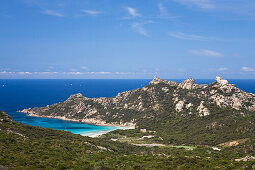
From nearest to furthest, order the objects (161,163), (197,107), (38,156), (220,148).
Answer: (38,156) → (161,163) → (220,148) → (197,107)

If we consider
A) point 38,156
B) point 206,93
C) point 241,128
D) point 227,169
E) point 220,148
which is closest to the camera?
point 227,169

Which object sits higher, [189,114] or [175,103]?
[175,103]

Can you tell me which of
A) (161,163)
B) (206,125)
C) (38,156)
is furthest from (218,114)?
(38,156)

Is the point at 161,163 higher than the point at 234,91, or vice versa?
the point at 234,91

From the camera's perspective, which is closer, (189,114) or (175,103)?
(189,114)

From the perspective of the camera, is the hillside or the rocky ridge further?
the rocky ridge

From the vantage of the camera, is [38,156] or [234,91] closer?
[38,156]

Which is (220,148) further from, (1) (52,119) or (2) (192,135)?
(1) (52,119)

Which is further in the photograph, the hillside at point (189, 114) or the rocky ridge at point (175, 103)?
the rocky ridge at point (175, 103)
